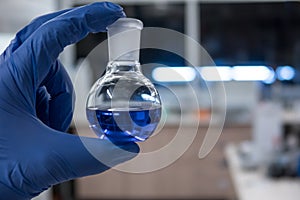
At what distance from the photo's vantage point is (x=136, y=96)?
0.60m

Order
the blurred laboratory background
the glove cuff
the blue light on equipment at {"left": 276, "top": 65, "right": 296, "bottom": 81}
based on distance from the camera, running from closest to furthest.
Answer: the glove cuff
the blurred laboratory background
the blue light on equipment at {"left": 276, "top": 65, "right": 296, "bottom": 81}

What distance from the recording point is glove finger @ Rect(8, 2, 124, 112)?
2.03 feet

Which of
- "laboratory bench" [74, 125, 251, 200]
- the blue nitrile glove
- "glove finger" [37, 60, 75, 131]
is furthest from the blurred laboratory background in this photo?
the blue nitrile glove

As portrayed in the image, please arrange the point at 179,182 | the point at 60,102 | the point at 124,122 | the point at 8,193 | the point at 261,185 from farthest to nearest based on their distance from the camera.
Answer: the point at 179,182
the point at 261,185
the point at 60,102
the point at 8,193
the point at 124,122

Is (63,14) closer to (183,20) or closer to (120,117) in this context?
(120,117)

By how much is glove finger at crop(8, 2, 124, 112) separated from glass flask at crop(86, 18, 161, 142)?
0.03m

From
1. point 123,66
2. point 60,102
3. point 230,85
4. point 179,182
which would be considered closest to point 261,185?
point 60,102

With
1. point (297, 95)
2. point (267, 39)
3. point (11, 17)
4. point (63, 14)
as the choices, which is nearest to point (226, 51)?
point (267, 39)

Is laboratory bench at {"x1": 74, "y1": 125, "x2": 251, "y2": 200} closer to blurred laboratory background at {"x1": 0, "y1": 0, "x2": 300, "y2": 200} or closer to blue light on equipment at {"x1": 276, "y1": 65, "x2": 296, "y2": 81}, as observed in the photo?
blurred laboratory background at {"x1": 0, "y1": 0, "x2": 300, "y2": 200}

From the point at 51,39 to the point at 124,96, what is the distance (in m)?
0.14

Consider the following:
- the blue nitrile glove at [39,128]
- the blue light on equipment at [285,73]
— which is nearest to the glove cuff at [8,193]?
the blue nitrile glove at [39,128]

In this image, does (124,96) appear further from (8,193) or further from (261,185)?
(261,185)

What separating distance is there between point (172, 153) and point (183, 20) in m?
3.99

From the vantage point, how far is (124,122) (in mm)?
570
